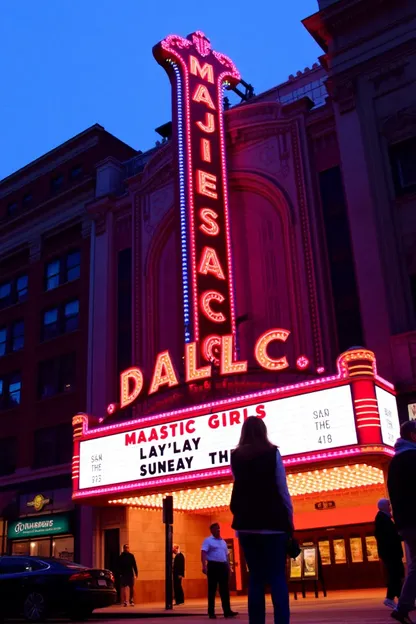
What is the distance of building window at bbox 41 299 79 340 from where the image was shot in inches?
1164

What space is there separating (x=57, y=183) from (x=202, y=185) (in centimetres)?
1323

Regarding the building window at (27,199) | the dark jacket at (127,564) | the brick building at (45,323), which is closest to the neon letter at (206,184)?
the brick building at (45,323)

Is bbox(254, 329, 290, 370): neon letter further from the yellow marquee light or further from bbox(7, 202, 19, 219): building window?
bbox(7, 202, 19, 219): building window

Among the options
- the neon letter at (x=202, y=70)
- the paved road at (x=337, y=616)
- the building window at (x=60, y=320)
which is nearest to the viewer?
the paved road at (x=337, y=616)

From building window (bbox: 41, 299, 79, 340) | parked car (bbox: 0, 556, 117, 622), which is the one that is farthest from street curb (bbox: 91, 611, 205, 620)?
building window (bbox: 41, 299, 79, 340)

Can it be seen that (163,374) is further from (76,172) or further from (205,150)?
(76,172)

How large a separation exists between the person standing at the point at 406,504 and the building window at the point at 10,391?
83.1 feet

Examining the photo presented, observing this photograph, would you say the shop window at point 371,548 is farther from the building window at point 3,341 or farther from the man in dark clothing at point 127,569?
the building window at point 3,341

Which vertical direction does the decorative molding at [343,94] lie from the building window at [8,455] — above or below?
above

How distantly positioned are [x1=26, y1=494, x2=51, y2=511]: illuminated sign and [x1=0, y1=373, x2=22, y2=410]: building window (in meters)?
4.99

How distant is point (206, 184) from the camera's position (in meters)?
23.3

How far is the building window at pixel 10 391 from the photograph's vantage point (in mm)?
30516

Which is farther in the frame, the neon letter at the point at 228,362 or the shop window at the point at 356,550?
the shop window at the point at 356,550

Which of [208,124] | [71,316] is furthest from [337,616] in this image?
[71,316]
